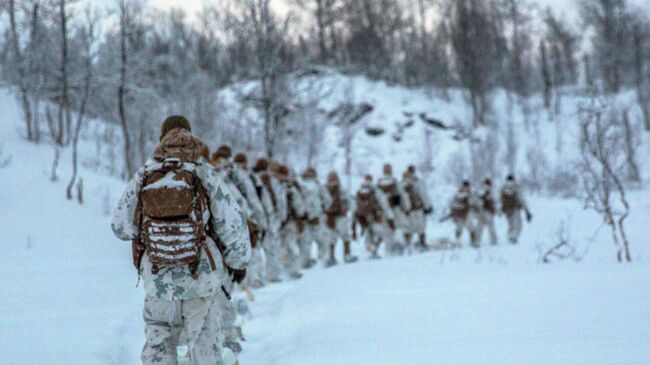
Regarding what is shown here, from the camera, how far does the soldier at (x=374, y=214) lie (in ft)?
39.2

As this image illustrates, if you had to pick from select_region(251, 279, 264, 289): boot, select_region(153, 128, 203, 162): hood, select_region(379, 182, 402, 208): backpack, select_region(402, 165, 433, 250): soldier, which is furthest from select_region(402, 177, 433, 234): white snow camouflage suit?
select_region(153, 128, 203, 162): hood

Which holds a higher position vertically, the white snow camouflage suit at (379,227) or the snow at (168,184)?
the snow at (168,184)

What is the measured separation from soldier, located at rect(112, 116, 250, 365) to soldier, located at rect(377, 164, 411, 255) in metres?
8.92

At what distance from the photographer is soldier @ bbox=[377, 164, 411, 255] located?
12148 mm

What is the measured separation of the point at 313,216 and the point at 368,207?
5.98 feet

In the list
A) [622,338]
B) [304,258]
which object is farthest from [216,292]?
[304,258]

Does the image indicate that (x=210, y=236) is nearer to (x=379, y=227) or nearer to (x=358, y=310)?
(x=358, y=310)

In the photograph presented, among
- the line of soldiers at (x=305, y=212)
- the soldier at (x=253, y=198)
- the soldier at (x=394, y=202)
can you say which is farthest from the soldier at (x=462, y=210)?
the soldier at (x=253, y=198)

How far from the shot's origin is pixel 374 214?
12023mm

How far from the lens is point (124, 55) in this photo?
1397 cm

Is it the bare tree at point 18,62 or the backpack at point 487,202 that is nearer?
→ the backpack at point 487,202

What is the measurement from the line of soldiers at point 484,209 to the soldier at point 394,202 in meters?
2.35

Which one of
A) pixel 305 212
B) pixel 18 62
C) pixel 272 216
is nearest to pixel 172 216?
pixel 272 216

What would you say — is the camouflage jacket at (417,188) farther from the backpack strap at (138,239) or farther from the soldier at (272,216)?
the backpack strap at (138,239)
